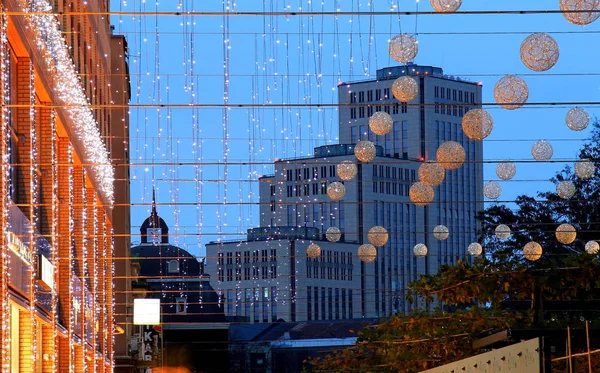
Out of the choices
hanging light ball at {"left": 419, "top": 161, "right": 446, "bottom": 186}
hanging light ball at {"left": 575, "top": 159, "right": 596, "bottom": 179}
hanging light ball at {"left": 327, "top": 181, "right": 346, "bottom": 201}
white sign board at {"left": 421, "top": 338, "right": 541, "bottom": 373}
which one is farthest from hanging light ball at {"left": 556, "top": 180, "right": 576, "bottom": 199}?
white sign board at {"left": 421, "top": 338, "right": 541, "bottom": 373}

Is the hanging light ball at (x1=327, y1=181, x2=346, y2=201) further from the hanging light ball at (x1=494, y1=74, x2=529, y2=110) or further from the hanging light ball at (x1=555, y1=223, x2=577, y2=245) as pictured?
the hanging light ball at (x1=494, y1=74, x2=529, y2=110)

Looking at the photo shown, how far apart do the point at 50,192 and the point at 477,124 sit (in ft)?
22.5

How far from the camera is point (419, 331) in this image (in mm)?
22219

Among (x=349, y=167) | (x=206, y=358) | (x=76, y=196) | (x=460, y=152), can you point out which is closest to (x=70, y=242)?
(x=76, y=196)

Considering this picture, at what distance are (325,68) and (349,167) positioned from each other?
10144 cm

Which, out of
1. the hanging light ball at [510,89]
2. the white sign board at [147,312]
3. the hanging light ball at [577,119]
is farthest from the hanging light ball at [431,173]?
the white sign board at [147,312]

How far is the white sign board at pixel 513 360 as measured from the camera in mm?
10062

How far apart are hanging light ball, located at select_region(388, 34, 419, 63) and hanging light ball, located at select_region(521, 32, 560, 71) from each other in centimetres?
190

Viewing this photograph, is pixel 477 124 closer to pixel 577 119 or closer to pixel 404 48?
pixel 404 48

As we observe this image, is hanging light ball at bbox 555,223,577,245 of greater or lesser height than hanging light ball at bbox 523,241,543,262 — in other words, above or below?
above

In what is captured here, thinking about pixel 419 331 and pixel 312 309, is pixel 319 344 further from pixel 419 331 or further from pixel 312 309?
pixel 419 331

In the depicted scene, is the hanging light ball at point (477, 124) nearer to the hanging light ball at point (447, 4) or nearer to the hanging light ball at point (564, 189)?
the hanging light ball at point (447, 4)

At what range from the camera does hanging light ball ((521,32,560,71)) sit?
16.4 m

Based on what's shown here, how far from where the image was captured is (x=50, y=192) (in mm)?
21297
